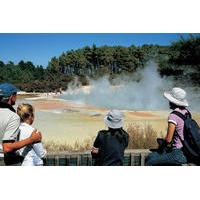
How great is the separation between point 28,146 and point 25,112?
1.12 feet

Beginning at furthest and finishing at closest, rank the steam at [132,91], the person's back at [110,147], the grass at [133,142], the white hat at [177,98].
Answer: the steam at [132,91], the grass at [133,142], the white hat at [177,98], the person's back at [110,147]

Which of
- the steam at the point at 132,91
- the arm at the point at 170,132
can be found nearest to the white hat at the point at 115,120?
the arm at the point at 170,132

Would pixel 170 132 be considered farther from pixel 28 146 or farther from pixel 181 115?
pixel 28 146

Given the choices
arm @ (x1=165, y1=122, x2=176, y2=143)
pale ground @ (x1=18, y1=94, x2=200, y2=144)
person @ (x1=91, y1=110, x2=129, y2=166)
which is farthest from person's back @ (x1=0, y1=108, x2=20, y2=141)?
pale ground @ (x1=18, y1=94, x2=200, y2=144)

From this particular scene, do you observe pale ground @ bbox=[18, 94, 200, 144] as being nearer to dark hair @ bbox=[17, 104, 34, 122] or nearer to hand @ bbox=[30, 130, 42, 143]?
dark hair @ bbox=[17, 104, 34, 122]

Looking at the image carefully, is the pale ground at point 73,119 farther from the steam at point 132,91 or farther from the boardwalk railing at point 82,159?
the boardwalk railing at point 82,159

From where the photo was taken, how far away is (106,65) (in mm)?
8750

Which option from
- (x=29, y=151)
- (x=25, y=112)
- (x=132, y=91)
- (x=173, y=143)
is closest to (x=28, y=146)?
(x=29, y=151)

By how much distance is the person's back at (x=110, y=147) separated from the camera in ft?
17.2

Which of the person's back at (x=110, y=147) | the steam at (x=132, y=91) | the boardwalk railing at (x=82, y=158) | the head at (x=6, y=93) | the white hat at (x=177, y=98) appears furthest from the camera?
the steam at (x=132, y=91)

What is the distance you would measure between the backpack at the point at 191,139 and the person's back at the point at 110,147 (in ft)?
2.30
